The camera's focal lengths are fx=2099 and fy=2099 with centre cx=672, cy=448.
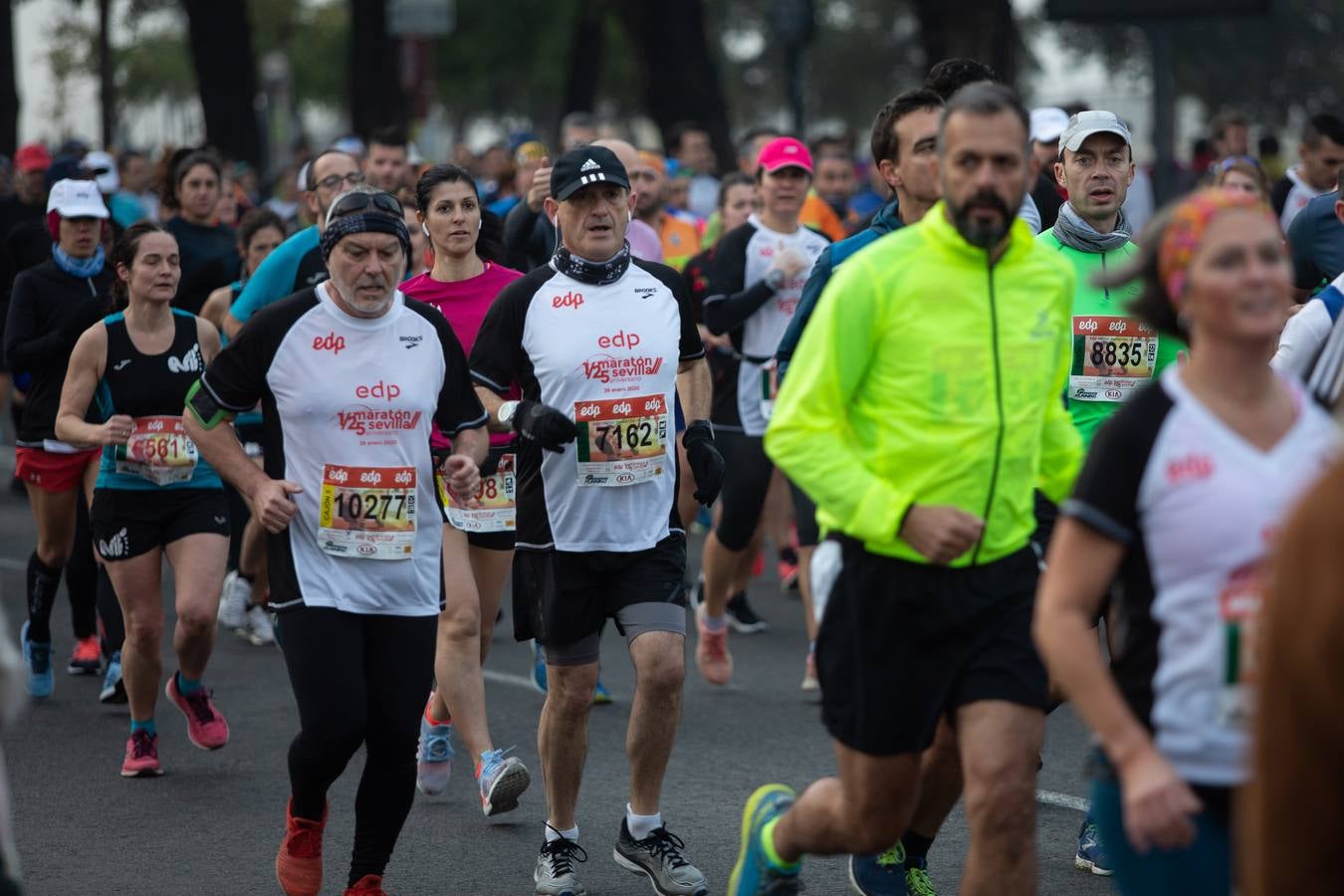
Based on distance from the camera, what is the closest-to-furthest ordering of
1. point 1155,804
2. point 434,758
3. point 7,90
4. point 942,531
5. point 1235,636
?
point 1155,804 < point 1235,636 < point 942,531 < point 434,758 < point 7,90

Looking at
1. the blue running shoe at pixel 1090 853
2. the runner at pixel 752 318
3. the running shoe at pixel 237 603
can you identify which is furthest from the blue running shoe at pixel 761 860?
the running shoe at pixel 237 603

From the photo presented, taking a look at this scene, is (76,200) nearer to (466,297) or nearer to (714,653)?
(466,297)

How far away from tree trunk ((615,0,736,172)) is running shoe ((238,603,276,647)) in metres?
14.8

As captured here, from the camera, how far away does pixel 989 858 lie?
14.5 feet

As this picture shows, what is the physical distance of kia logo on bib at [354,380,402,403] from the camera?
5.62 meters

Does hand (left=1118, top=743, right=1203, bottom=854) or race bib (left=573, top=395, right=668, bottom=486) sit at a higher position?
race bib (left=573, top=395, right=668, bottom=486)

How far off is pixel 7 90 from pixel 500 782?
75.6ft

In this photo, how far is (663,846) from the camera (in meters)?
6.15

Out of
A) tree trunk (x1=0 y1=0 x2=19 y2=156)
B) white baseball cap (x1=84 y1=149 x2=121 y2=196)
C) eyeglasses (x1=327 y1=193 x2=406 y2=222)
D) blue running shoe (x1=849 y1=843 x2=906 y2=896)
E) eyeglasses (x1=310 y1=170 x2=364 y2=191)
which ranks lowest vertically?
blue running shoe (x1=849 y1=843 x2=906 y2=896)

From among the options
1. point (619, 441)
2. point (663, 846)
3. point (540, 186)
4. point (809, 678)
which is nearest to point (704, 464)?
point (619, 441)

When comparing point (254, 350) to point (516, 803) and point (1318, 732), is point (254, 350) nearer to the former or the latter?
point (516, 803)

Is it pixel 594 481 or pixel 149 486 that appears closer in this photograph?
pixel 594 481

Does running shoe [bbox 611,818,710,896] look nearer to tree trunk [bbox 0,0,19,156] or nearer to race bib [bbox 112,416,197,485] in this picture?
race bib [bbox 112,416,197,485]

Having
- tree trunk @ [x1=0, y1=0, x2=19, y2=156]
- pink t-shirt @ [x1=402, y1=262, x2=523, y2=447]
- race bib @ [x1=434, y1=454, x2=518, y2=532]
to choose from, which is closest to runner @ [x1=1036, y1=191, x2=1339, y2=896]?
race bib @ [x1=434, y1=454, x2=518, y2=532]
